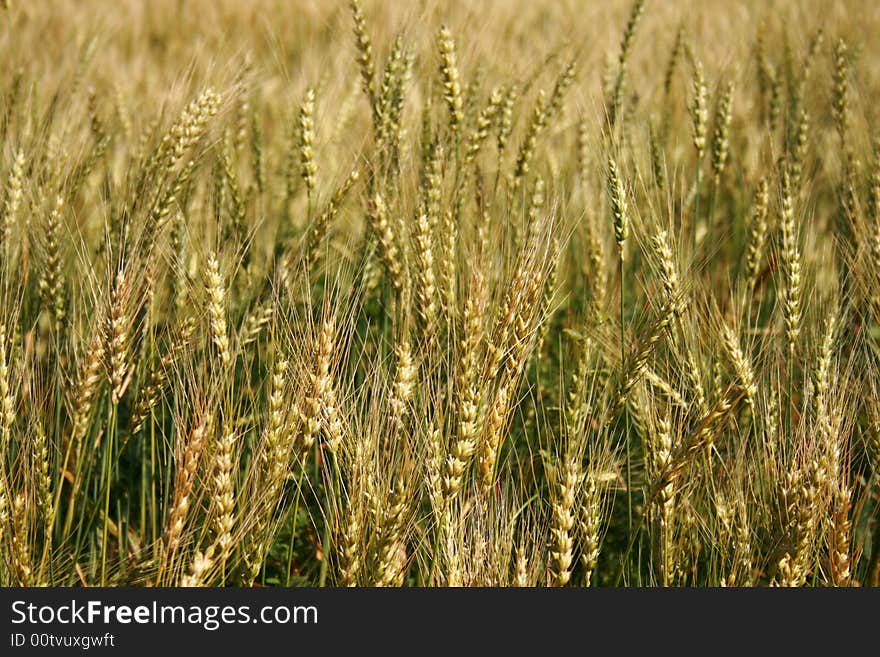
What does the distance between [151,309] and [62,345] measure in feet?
1.68

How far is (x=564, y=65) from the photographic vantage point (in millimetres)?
2789

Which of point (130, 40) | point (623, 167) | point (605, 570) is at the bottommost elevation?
point (605, 570)

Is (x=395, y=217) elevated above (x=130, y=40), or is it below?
below

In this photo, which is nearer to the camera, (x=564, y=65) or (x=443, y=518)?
(x=443, y=518)

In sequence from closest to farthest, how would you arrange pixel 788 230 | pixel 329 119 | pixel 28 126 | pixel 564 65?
1. pixel 788 230
2. pixel 28 126
3. pixel 564 65
4. pixel 329 119

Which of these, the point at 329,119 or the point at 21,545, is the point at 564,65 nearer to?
the point at 329,119

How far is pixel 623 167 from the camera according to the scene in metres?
2.01

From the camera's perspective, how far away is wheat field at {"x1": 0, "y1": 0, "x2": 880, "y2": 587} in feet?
5.46

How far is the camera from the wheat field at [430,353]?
166 cm

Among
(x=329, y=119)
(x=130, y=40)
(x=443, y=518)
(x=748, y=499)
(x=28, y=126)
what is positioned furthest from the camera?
(x=130, y=40)

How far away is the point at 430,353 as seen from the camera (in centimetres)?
183

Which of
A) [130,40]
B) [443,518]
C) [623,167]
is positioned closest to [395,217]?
[623,167]

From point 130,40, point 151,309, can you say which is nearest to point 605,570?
point 151,309

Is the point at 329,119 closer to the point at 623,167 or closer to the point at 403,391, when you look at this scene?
the point at 623,167
